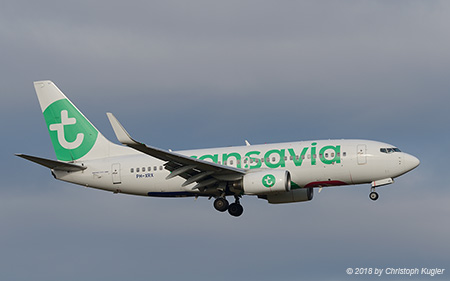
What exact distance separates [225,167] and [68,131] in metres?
13.6

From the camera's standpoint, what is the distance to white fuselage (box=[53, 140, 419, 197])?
5312 centimetres

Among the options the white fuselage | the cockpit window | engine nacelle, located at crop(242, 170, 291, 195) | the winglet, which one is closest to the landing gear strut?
the white fuselage

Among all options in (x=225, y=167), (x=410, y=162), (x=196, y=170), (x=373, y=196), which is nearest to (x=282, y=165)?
(x=225, y=167)

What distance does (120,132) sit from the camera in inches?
1860

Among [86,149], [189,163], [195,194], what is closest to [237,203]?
[195,194]

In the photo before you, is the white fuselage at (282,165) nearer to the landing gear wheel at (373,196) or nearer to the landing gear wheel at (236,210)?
the landing gear wheel at (373,196)

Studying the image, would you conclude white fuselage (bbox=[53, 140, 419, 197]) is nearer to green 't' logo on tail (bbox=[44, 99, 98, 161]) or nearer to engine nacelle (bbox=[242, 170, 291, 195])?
engine nacelle (bbox=[242, 170, 291, 195])

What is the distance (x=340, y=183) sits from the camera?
53.4 metres

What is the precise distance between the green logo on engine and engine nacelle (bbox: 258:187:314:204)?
4.15m

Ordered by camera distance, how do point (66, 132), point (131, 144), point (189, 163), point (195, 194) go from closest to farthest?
1. point (131, 144)
2. point (189, 163)
3. point (195, 194)
4. point (66, 132)

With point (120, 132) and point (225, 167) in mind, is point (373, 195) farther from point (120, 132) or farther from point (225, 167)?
point (120, 132)

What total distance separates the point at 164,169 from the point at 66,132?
877 cm

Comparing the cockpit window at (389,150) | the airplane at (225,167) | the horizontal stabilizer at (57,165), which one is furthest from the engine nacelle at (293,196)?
the horizontal stabilizer at (57,165)

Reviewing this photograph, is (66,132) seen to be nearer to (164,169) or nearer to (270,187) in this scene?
(164,169)
